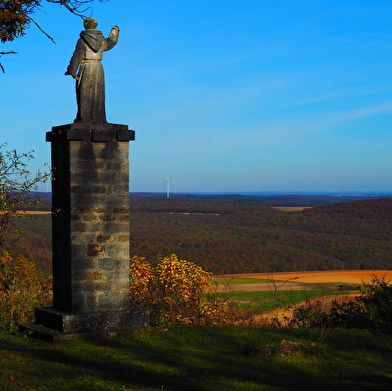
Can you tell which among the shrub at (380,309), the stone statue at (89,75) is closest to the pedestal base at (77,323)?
the stone statue at (89,75)

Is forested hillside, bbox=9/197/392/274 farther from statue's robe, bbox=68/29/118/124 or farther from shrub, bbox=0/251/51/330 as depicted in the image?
statue's robe, bbox=68/29/118/124

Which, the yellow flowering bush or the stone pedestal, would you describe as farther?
the yellow flowering bush

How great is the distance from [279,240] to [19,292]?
49.5 m

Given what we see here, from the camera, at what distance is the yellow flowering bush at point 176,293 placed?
15414 millimetres

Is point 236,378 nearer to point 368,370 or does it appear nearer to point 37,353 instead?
point 368,370

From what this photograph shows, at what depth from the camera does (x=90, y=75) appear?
436 inches

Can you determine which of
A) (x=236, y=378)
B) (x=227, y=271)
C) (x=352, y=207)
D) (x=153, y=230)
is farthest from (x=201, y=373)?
(x=352, y=207)

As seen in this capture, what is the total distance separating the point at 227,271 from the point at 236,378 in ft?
122

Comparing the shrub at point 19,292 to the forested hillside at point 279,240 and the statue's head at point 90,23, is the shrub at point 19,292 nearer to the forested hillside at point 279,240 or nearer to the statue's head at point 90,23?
the statue's head at point 90,23

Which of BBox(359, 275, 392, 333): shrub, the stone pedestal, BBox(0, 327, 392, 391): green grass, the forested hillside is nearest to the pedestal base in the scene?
the stone pedestal

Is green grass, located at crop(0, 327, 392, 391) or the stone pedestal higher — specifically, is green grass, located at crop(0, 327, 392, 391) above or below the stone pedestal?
below

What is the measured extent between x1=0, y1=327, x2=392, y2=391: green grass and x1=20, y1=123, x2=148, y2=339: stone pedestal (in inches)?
19.8

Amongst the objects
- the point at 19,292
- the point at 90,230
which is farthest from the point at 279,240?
the point at 90,230

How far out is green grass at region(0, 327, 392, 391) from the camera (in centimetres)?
814
